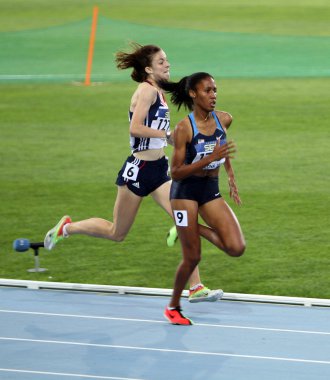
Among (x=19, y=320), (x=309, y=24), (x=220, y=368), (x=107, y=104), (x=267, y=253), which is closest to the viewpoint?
(x=220, y=368)

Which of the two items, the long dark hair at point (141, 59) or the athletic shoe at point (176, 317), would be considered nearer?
the athletic shoe at point (176, 317)

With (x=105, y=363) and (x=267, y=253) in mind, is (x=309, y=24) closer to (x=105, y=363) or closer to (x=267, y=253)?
(x=267, y=253)

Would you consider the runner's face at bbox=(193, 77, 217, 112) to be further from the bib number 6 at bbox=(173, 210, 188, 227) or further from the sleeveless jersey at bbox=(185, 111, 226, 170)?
the bib number 6 at bbox=(173, 210, 188, 227)

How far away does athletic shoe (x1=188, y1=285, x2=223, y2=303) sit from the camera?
11.0 m

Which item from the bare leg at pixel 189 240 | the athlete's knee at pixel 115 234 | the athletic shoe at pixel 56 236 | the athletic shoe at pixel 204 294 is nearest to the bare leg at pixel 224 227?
the bare leg at pixel 189 240

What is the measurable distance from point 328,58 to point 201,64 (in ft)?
11.1

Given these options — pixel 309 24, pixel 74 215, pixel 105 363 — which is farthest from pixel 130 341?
pixel 309 24

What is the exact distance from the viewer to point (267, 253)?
1322 centimetres

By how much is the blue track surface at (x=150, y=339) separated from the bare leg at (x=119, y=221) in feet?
1.98

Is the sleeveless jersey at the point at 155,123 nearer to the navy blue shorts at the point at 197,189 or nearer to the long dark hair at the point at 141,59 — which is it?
the long dark hair at the point at 141,59

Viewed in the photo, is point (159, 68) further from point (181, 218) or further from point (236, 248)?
point (236, 248)

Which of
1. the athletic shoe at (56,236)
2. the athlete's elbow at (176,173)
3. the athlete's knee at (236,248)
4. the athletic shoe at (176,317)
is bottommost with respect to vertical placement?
the athletic shoe at (176,317)

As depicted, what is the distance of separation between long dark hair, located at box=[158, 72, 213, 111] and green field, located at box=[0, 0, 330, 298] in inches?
79.9

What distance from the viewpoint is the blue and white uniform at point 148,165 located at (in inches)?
→ 453
